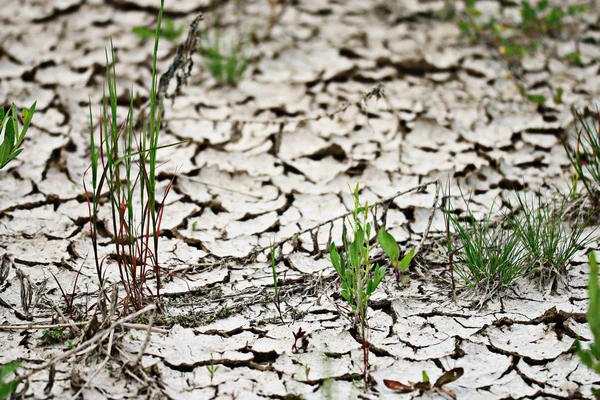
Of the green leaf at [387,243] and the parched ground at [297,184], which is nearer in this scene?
the parched ground at [297,184]

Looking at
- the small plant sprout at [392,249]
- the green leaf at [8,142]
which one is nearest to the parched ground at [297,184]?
the small plant sprout at [392,249]

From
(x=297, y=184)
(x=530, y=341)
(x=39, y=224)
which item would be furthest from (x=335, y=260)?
(x=39, y=224)

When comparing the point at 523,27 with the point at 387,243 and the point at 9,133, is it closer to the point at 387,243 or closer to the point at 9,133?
the point at 387,243

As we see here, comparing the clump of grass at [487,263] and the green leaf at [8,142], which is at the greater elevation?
the green leaf at [8,142]

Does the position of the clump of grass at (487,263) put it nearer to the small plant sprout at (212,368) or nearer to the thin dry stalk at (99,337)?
the small plant sprout at (212,368)

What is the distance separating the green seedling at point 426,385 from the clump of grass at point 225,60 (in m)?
1.98

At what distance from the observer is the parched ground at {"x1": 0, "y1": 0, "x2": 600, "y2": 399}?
1680 millimetres

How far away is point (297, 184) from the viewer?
263 cm

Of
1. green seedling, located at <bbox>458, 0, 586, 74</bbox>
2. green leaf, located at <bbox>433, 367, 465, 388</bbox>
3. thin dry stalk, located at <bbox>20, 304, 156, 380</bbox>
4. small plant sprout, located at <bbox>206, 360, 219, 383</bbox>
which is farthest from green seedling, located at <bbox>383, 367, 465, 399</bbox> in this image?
green seedling, located at <bbox>458, 0, 586, 74</bbox>

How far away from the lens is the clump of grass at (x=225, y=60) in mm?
3141

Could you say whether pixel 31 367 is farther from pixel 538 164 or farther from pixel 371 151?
pixel 538 164

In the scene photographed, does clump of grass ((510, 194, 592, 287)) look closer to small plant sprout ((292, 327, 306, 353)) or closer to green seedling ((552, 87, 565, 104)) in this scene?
small plant sprout ((292, 327, 306, 353))

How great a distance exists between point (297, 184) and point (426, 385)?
48.3 inches

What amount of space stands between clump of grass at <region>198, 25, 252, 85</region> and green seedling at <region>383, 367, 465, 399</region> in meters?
1.98
